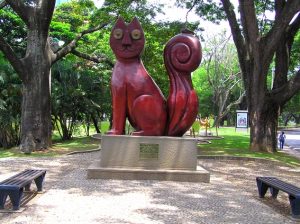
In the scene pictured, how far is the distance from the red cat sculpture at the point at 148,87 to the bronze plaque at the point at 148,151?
41 centimetres

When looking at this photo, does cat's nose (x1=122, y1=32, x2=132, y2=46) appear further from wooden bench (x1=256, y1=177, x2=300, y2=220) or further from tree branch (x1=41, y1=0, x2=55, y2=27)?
tree branch (x1=41, y1=0, x2=55, y2=27)

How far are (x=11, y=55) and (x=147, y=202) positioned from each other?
10.7 meters

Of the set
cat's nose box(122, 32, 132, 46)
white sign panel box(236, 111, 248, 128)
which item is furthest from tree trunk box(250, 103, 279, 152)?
white sign panel box(236, 111, 248, 128)

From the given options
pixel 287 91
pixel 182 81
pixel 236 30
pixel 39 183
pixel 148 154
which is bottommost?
A: pixel 39 183

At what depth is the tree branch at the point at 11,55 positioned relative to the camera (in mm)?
15883

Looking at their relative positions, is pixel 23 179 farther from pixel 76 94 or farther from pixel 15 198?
pixel 76 94

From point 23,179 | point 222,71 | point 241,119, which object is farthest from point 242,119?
point 23,179

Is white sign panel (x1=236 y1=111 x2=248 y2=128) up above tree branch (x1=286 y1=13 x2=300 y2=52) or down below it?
below

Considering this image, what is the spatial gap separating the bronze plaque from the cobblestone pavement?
0.68 meters

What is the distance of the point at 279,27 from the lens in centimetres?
1703

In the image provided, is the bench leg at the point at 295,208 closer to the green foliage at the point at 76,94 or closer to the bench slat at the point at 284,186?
the bench slat at the point at 284,186

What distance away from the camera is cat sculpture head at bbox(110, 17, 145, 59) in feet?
34.4

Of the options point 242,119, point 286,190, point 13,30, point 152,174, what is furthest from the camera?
point 242,119

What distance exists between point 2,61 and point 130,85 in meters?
14.0
